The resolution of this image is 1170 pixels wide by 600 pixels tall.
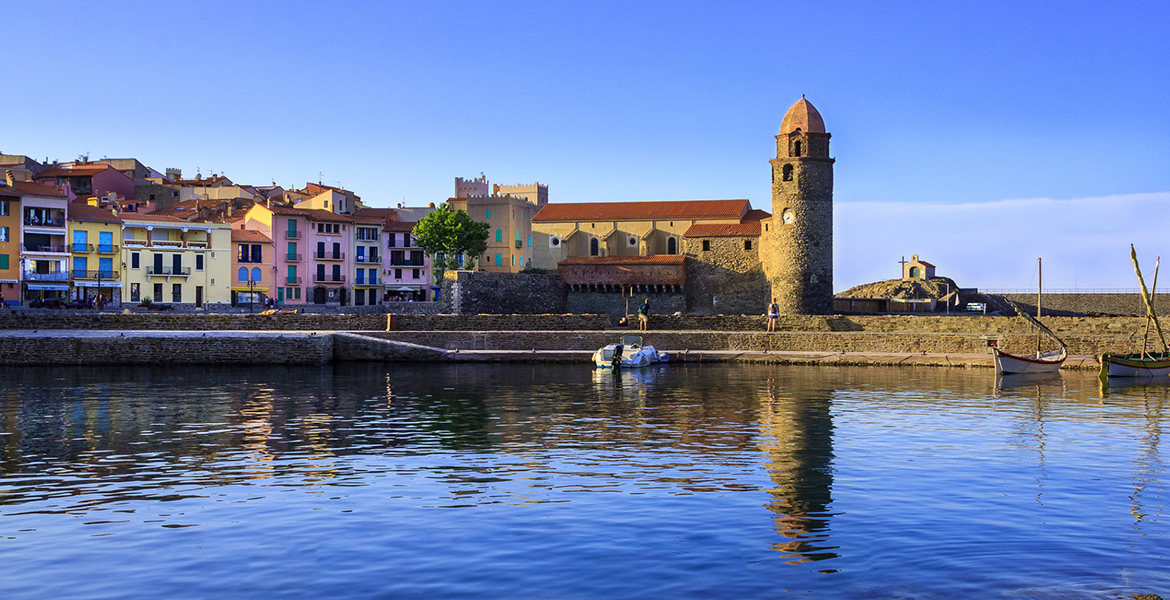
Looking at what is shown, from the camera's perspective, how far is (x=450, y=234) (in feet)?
263

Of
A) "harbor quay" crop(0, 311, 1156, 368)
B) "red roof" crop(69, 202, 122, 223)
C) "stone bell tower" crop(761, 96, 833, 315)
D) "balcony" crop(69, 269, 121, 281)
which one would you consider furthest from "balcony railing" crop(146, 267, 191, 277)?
"stone bell tower" crop(761, 96, 833, 315)

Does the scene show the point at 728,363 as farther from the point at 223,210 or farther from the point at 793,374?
the point at 223,210

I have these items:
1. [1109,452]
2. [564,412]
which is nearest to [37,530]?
[564,412]

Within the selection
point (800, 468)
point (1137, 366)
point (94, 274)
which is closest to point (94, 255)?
point (94, 274)

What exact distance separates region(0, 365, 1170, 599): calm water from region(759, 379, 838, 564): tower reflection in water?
0.29 feet

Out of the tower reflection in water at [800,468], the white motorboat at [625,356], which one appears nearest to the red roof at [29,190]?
the white motorboat at [625,356]

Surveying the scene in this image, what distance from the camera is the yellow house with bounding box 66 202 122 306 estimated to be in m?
69.6

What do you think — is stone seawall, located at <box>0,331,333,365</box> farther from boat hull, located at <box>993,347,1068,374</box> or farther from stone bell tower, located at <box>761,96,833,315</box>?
stone bell tower, located at <box>761,96,833,315</box>

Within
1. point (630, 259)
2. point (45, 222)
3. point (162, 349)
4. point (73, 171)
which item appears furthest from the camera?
point (73, 171)

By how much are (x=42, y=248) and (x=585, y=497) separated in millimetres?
61490

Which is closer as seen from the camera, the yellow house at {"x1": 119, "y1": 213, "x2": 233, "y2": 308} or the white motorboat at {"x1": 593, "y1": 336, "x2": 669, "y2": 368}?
the white motorboat at {"x1": 593, "y1": 336, "x2": 669, "y2": 368}

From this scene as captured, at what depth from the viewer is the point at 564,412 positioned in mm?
30297

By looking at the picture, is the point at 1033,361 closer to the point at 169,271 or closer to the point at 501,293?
the point at 501,293

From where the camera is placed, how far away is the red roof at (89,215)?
6994 centimetres
